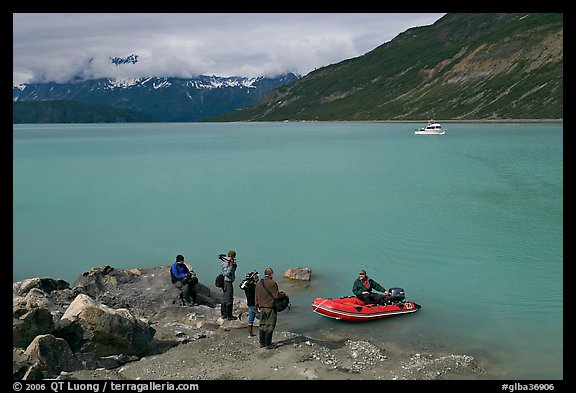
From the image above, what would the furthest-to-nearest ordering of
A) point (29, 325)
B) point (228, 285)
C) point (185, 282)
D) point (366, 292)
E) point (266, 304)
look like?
point (185, 282) < point (366, 292) < point (228, 285) < point (266, 304) < point (29, 325)

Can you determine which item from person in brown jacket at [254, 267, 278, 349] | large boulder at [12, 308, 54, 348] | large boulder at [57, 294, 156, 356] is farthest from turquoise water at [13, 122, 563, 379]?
large boulder at [12, 308, 54, 348]

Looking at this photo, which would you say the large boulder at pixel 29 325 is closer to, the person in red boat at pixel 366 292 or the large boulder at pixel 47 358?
the large boulder at pixel 47 358

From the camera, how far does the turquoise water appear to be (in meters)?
18.2

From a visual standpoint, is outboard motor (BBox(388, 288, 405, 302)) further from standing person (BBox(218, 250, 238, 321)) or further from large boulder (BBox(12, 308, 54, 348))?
large boulder (BBox(12, 308, 54, 348))

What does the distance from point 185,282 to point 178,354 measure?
4.54 m

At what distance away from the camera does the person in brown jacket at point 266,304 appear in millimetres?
15172

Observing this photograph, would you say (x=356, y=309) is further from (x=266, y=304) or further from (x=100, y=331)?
(x=100, y=331)

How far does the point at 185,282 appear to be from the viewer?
63.7ft

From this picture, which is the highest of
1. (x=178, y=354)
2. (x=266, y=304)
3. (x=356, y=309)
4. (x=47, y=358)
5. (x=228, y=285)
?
(x=228, y=285)

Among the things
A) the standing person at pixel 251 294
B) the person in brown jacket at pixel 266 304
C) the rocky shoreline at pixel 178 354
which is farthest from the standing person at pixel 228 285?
the person in brown jacket at pixel 266 304

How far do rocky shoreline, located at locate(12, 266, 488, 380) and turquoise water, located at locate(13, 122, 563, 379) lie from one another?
1622 mm

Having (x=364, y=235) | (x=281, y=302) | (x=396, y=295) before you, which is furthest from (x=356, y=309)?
(x=364, y=235)
